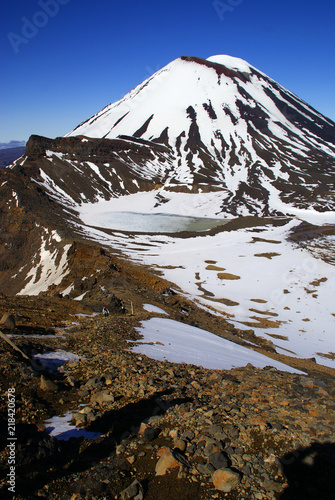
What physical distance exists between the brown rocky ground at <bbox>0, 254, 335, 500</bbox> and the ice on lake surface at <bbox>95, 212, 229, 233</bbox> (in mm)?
50052

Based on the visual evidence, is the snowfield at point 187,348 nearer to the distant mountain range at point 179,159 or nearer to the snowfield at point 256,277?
the snowfield at point 256,277

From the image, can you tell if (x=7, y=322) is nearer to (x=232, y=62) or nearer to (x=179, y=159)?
(x=179, y=159)

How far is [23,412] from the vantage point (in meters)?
4.82

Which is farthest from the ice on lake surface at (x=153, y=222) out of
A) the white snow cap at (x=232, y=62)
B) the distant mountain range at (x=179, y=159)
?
the white snow cap at (x=232, y=62)

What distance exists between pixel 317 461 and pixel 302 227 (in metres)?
50.8

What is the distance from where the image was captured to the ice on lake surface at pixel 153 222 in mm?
57987

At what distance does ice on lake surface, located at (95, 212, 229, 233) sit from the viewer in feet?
190

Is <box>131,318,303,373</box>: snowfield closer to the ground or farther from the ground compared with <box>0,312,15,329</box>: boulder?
closer to the ground

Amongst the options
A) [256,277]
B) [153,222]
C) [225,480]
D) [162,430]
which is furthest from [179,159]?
[225,480]

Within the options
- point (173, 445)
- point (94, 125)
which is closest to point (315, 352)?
point (173, 445)

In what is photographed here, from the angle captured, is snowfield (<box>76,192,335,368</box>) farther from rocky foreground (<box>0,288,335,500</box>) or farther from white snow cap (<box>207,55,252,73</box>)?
white snow cap (<box>207,55,252,73</box>)

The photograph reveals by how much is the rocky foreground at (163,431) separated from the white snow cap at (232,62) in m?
187

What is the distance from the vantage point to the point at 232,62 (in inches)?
6905

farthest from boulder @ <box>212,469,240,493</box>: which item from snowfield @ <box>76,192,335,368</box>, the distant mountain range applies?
the distant mountain range
